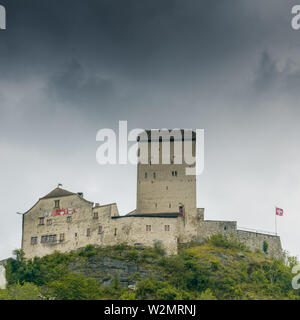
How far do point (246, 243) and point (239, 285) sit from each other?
8580 mm

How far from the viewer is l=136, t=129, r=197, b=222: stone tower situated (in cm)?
7810

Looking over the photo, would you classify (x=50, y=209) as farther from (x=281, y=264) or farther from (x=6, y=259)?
(x=281, y=264)

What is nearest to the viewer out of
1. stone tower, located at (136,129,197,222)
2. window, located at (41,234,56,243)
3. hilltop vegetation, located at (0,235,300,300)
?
hilltop vegetation, located at (0,235,300,300)

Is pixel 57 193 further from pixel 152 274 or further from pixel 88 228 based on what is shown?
pixel 152 274

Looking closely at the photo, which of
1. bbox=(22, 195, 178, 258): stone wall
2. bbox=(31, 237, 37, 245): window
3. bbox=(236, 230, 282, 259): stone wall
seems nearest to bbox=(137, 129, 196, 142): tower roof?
bbox=(22, 195, 178, 258): stone wall

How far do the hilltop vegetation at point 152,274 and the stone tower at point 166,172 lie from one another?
237 inches

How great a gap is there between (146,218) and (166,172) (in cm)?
787

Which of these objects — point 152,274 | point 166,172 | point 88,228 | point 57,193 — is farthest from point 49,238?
point 166,172

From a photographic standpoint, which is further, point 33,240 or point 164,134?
point 164,134

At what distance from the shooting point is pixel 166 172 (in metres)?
79.3

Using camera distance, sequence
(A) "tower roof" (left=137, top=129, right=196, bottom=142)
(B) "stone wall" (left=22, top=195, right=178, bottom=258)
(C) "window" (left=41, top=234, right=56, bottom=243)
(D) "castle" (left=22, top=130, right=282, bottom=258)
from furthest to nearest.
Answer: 1. (A) "tower roof" (left=137, top=129, right=196, bottom=142)
2. (C) "window" (left=41, top=234, right=56, bottom=243)
3. (D) "castle" (left=22, top=130, right=282, bottom=258)
4. (B) "stone wall" (left=22, top=195, right=178, bottom=258)

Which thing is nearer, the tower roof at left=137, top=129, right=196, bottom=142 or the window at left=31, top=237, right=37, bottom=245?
the window at left=31, top=237, right=37, bottom=245

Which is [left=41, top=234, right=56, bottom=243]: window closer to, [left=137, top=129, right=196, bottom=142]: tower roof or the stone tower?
the stone tower
